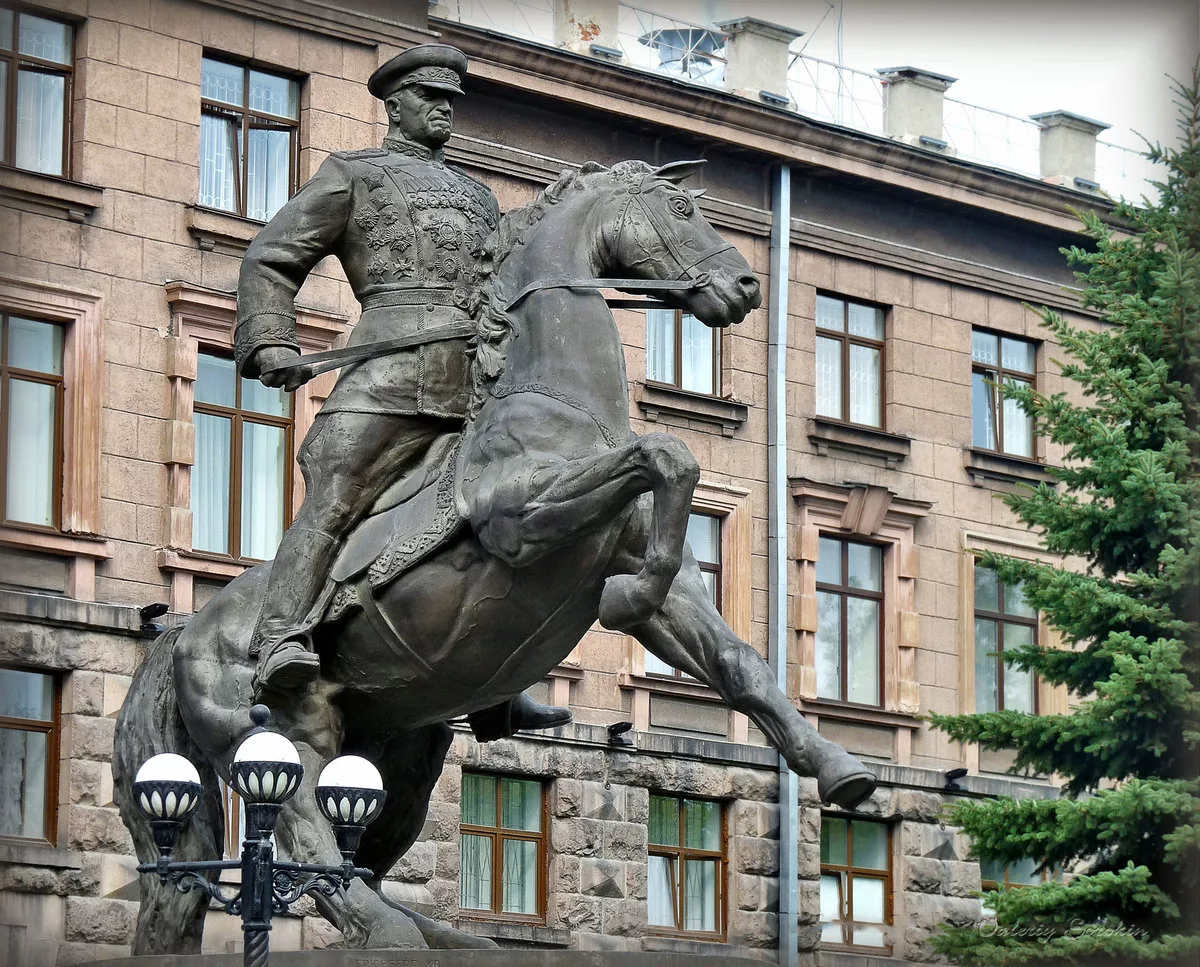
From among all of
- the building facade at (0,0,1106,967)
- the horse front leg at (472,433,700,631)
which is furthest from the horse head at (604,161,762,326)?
the building facade at (0,0,1106,967)

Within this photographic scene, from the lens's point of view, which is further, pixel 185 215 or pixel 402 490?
pixel 185 215

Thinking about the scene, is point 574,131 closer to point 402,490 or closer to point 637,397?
point 637,397

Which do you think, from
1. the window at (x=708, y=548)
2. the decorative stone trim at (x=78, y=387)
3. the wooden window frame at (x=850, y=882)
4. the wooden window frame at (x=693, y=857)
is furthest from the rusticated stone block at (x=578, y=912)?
the decorative stone trim at (x=78, y=387)

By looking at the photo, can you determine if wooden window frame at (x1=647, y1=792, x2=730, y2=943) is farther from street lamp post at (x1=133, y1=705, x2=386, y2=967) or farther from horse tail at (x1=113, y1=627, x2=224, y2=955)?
street lamp post at (x1=133, y1=705, x2=386, y2=967)

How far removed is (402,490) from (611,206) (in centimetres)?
153

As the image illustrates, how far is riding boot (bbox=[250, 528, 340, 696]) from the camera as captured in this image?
12.4 m

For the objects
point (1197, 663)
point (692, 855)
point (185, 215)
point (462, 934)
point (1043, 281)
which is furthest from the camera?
point (1043, 281)

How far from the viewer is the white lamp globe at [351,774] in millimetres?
11727

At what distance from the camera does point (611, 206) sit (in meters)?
12.3

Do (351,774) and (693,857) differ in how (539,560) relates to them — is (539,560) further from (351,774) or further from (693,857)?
(693,857)

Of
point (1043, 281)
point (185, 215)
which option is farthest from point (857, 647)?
point (185, 215)

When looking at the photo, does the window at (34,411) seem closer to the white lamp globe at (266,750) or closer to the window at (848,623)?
the window at (848,623)

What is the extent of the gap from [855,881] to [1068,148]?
→ 910 cm

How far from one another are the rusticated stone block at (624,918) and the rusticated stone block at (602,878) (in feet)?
Result: 0.28
